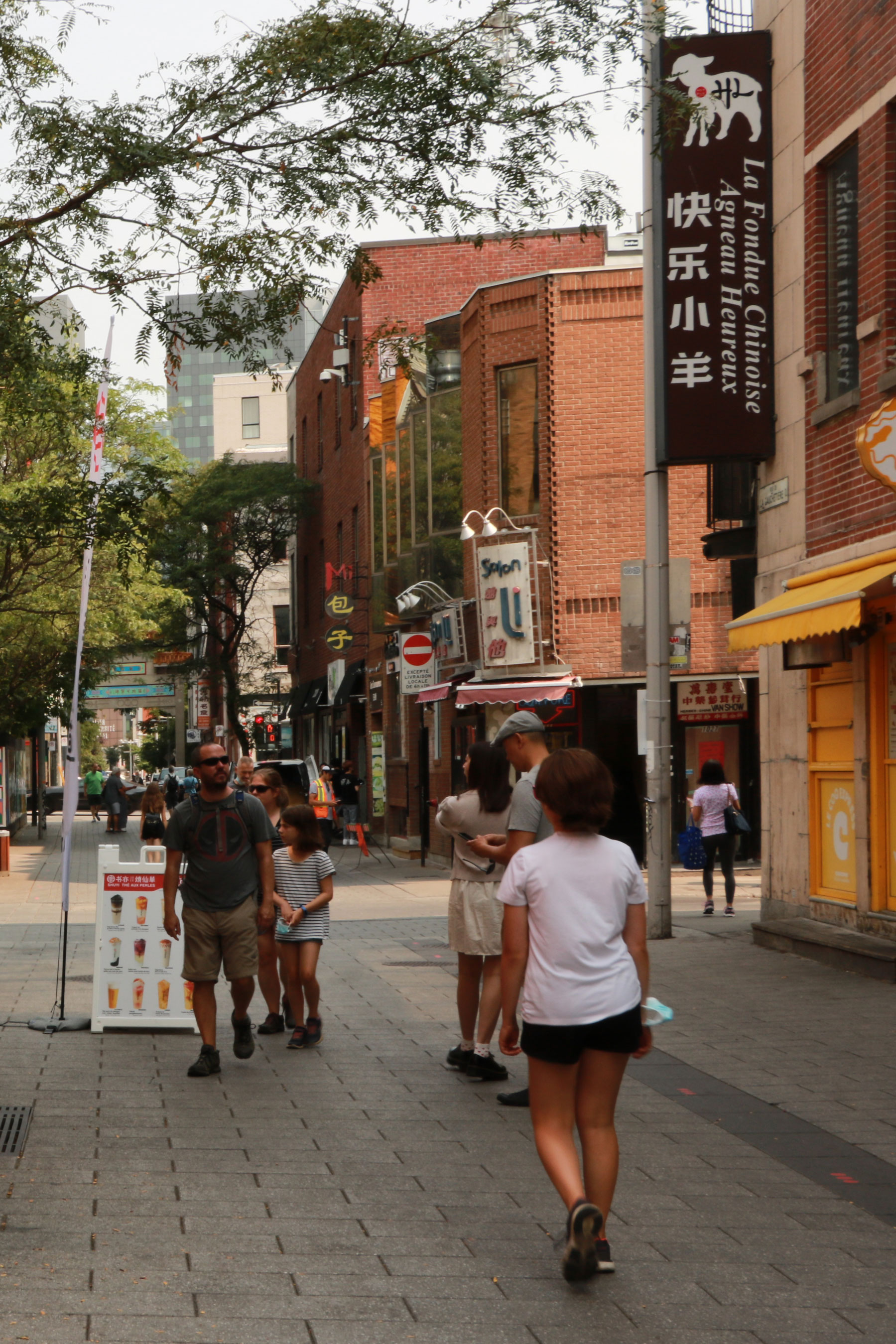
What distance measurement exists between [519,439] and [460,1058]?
15.9 meters

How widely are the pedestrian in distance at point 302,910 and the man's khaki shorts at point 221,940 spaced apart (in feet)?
1.67

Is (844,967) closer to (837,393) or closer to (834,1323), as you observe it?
(837,393)

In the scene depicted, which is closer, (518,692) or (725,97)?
(725,97)

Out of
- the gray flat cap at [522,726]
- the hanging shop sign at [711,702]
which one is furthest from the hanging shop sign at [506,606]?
the gray flat cap at [522,726]

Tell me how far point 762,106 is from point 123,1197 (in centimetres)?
1173

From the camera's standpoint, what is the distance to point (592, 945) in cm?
484

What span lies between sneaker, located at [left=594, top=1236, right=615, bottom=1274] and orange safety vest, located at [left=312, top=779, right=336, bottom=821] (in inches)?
821

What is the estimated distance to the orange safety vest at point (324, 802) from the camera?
26359 mm

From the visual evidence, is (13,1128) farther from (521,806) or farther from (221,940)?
(521,806)

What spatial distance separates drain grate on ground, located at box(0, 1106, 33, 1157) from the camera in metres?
6.43

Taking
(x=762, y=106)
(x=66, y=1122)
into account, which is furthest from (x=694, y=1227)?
(x=762, y=106)

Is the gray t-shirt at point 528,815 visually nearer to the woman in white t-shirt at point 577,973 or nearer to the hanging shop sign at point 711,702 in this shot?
the woman in white t-shirt at point 577,973

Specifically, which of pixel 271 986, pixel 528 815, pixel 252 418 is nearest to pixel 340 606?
pixel 271 986

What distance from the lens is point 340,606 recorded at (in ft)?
108
